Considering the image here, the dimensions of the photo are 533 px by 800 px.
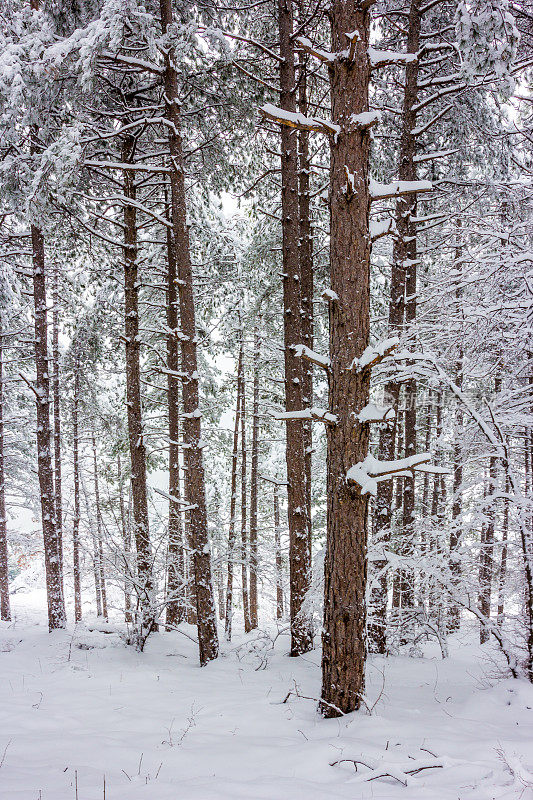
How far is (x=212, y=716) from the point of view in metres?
4.73

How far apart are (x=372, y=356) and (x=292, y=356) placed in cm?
367

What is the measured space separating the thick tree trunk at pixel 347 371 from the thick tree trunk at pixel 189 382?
343cm

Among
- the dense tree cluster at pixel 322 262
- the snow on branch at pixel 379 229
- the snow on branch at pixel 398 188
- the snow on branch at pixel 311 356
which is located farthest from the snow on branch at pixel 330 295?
the snow on branch at pixel 398 188

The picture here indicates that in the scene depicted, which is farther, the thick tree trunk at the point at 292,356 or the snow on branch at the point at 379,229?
the thick tree trunk at the point at 292,356

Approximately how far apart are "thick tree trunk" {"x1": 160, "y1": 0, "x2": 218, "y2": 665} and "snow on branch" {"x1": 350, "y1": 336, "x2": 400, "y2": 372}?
3658mm

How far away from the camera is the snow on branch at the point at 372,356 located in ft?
12.5

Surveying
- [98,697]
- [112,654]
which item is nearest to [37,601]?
[112,654]

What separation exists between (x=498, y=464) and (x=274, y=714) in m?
3.54

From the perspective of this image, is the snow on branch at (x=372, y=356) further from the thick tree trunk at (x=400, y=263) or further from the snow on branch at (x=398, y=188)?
the thick tree trunk at (x=400, y=263)

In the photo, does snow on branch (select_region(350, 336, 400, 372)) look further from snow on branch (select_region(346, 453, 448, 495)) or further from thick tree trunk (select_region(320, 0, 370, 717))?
snow on branch (select_region(346, 453, 448, 495))

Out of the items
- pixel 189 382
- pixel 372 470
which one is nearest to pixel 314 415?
pixel 372 470

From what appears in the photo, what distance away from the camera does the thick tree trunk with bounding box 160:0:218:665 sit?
710 cm

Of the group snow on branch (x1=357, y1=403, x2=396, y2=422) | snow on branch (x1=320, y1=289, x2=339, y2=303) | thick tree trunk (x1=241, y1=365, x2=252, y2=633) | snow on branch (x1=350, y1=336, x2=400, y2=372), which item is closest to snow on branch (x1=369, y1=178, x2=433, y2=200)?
snow on branch (x1=320, y1=289, x2=339, y2=303)

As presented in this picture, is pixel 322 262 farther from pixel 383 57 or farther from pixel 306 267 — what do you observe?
pixel 383 57
